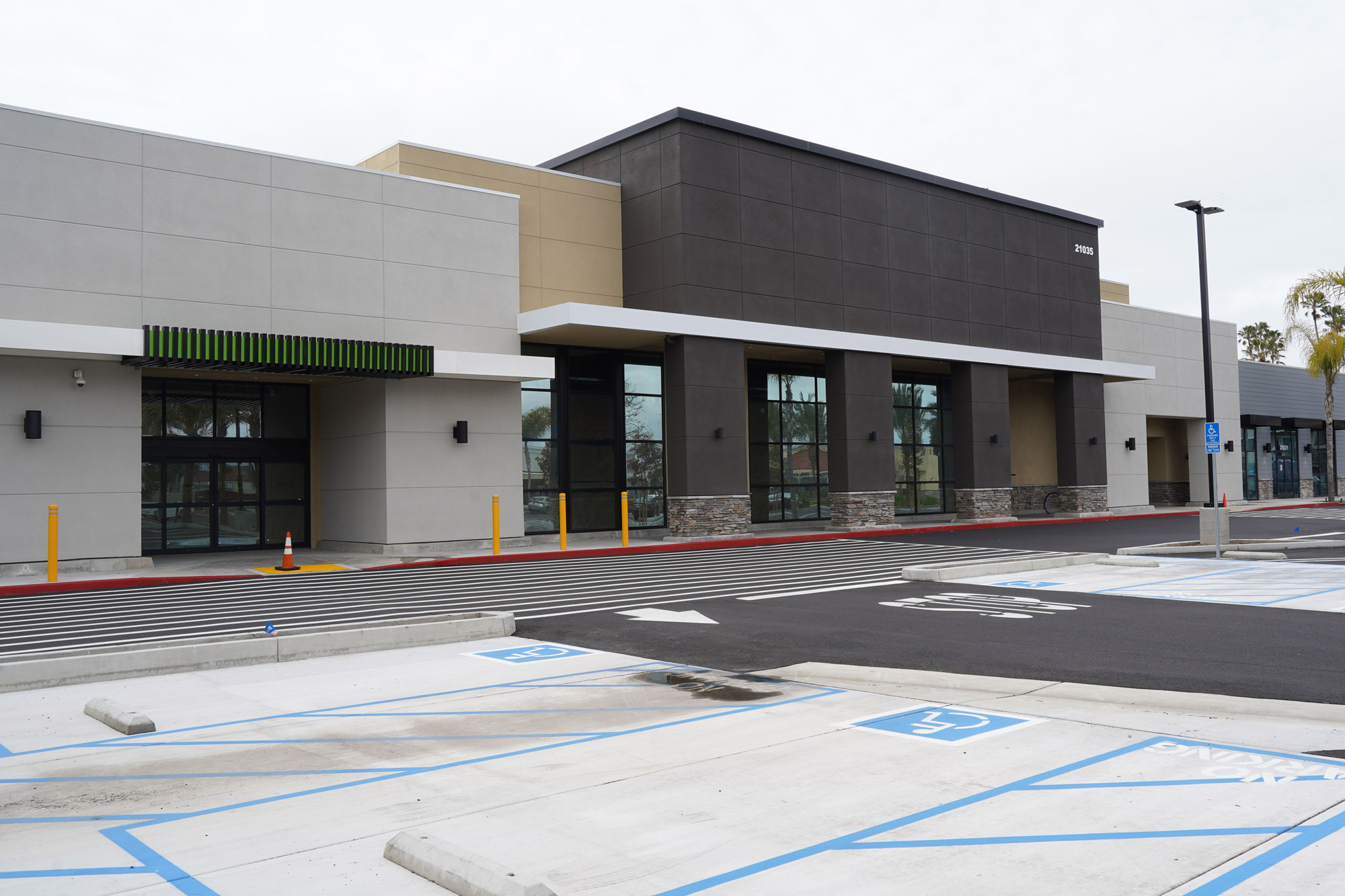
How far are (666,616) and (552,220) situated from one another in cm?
1627

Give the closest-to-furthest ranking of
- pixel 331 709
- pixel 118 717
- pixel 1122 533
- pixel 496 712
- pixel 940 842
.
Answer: pixel 940 842 → pixel 118 717 → pixel 496 712 → pixel 331 709 → pixel 1122 533

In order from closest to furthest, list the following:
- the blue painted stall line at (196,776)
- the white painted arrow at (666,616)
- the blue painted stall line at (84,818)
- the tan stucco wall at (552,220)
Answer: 1. the blue painted stall line at (84,818)
2. the blue painted stall line at (196,776)
3. the white painted arrow at (666,616)
4. the tan stucco wall at (552,220)

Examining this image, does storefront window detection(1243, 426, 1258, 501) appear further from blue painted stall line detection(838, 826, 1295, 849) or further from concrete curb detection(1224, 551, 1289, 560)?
blue painted stall line detection(838, 826, 1295, 849)

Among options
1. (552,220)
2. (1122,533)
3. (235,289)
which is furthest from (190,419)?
(1122,533)

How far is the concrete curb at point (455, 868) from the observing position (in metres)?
3.88

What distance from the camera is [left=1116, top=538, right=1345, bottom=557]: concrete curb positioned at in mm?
20859

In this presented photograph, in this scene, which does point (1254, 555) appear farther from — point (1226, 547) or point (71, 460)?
point (71, 460)

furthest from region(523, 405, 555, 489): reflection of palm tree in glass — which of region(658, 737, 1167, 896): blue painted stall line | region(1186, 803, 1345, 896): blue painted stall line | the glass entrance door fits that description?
the glass entrance door

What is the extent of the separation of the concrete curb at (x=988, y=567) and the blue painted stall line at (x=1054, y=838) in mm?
11934

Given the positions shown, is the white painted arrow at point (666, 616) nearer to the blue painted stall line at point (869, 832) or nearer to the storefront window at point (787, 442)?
the blue painted stall line at point (869, 832)

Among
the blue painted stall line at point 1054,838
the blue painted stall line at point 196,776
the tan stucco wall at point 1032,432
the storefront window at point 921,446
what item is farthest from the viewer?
the tan stucco wall at point 1032,432

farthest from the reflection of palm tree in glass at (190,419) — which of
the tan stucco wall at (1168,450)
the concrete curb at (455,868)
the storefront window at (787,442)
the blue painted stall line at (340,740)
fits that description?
the tan stucco wall at (1168,450)

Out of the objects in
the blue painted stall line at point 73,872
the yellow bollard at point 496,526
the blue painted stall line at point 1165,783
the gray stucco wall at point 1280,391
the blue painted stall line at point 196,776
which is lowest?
the blue painted stall line at point 196,776

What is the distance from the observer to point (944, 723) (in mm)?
6855
